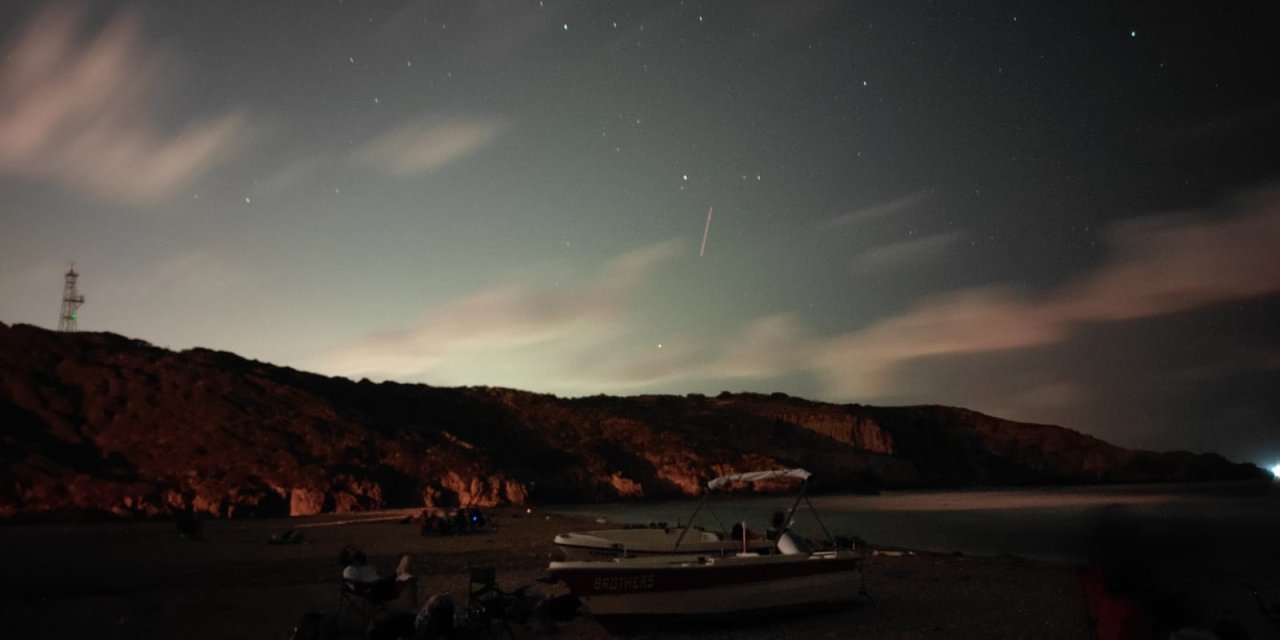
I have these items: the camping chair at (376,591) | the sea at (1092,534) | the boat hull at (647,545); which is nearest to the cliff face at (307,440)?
the sea at (1092,534)

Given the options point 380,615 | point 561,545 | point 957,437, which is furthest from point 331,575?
point 957,437

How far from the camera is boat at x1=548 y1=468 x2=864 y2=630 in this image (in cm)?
1359

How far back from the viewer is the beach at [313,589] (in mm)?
13977

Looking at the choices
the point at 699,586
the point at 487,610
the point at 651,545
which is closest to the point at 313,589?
the point at 487,610

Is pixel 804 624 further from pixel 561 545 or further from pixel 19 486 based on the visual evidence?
pixel 19 486

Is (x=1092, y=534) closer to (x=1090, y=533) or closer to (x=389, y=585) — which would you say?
(x=1090, y=533)

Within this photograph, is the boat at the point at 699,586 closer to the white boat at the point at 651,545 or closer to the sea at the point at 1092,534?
the sea at the point at 1092,534

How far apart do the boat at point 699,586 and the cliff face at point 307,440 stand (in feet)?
155

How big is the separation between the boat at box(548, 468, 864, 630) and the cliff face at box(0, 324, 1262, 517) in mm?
47198

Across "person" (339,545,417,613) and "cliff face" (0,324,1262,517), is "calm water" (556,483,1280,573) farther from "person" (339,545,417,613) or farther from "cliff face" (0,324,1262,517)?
"cliff face" (0,324,1262,517)

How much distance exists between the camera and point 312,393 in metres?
91.0

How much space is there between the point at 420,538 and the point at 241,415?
47.7m

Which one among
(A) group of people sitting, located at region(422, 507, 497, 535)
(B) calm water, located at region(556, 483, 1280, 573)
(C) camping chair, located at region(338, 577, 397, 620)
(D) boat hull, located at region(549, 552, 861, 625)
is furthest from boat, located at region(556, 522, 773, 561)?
(A) group of people sitting, located at region(422, 507, 497, 535)

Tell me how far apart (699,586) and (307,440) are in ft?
221
